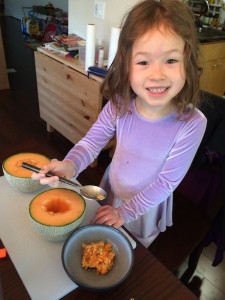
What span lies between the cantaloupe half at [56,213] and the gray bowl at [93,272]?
0.9 inches

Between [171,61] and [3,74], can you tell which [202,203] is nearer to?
[171,61]

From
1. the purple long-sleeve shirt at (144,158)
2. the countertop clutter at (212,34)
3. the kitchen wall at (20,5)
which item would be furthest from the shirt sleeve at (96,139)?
the kitchen wall at (20,5)

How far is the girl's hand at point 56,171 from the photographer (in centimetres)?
56

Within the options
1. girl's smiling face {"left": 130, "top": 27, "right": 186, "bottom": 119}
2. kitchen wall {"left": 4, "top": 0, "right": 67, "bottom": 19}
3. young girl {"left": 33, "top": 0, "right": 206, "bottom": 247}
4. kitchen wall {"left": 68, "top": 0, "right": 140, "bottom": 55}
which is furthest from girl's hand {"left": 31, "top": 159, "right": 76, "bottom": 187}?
kitchen wall {"left": 4, "top": 0, "right": 67, "bottom": 19}

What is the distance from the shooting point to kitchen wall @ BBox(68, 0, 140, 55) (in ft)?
4.92

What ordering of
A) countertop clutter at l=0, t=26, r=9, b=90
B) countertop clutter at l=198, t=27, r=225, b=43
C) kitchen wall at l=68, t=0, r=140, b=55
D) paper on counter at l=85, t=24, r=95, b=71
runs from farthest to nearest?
countertop clutter at l=0, t=26, r=9, b=90 → countertop clutter at l=198, t=27, r=225, b=43 → kitchen wall at l=68, t=0, r=140, b=55 → paper on counter at l=85, t=24, r=95, b=71

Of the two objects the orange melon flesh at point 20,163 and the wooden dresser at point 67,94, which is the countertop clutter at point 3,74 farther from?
the orange melon flesh at point 20,163

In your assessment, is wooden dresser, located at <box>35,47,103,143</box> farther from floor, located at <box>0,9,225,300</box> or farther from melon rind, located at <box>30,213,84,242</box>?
melon rind, located at <box>30,213,84,242</box>

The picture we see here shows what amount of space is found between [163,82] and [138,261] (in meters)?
0.38

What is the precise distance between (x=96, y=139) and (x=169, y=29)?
0.36 meters

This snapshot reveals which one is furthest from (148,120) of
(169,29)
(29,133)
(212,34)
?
(212,34)

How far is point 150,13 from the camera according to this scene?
22.7 inches

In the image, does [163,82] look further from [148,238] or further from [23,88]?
[23,88]

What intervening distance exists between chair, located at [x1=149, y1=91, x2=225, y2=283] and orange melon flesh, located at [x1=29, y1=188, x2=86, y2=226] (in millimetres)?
480
